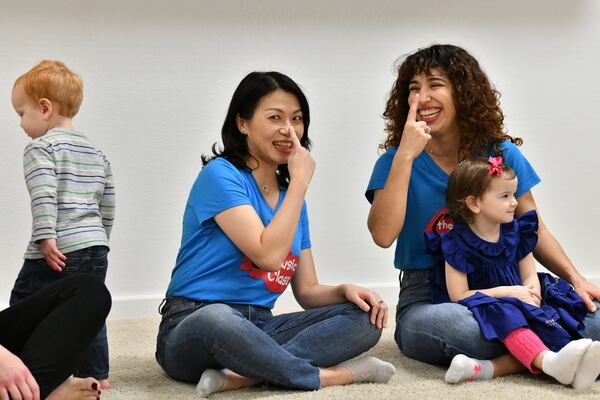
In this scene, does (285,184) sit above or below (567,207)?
above

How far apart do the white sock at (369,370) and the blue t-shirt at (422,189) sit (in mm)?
387

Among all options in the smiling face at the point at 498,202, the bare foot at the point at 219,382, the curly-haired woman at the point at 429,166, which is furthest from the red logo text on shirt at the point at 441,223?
the bare foot at the point at 219,382

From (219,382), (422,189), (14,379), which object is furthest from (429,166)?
(14,379)

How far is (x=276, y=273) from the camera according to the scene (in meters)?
2.02

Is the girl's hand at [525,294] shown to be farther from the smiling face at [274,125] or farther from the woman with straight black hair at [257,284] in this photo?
the smiling face at [274,125]

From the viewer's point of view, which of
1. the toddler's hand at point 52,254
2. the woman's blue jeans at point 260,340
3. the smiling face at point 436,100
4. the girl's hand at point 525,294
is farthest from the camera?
the smiling face at point 436,100

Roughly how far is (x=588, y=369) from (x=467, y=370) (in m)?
0.26

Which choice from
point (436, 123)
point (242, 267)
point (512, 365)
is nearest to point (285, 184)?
point (242, 267)

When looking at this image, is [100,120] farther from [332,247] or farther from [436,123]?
[436,123]

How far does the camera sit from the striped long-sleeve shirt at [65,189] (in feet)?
6.30

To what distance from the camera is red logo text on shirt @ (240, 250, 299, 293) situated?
6.53 feet

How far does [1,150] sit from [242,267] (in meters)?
1.43

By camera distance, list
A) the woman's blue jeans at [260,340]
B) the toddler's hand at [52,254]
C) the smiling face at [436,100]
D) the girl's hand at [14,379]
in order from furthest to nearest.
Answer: the smiling face at [436,100] < the toddler's hand at [52,254] < the woman's blue jeans at [260,340] < the girl's hand at [14,379]

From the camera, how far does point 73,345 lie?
1538 mm
